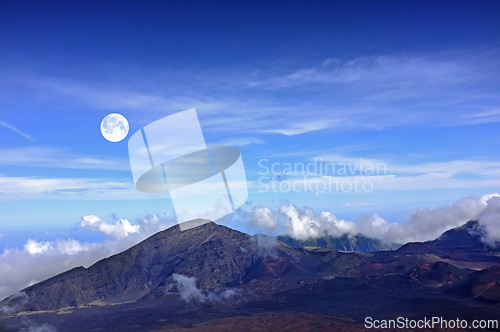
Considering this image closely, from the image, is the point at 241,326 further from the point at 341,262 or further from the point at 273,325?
the point at 341,262

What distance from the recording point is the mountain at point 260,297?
112 m

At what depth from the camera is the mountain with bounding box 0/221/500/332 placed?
112m

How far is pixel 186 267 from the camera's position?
641 feet

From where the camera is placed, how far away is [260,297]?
151 meters

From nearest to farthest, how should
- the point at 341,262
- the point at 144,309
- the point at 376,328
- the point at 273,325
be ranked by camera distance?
the point at 376,328
the point at 273,325
the point at 144,309
the point at 341,262

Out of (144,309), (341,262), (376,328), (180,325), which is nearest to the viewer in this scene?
(376,328)

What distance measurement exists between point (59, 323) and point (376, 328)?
108570 millimetres

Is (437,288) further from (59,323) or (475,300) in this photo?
(59,323)

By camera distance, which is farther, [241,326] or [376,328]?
[241,326]

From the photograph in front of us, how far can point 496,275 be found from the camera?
435 ft

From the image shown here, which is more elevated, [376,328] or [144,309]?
[144,309]

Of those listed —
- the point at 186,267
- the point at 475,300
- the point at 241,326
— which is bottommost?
the point at 475,300

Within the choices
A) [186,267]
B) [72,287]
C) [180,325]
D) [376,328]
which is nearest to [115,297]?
[72,287]

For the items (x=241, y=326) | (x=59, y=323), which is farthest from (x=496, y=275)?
(x=59, y=323)
